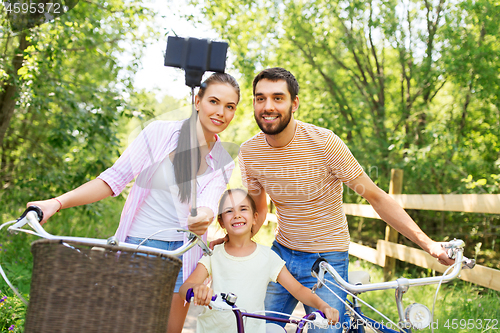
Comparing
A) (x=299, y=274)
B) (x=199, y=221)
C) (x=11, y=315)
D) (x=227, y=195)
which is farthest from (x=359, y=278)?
(x=11, y=315)

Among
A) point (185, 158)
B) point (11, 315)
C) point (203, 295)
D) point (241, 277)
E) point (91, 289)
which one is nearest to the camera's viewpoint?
point (91, 289)

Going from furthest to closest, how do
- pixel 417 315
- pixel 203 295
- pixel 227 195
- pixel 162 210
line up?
pixel 227 195
pixel 162 210
pixel 203 295
pixel 417 315

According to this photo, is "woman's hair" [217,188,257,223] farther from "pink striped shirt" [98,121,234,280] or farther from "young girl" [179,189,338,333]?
"pink striped shirt" [98,121,234,280]

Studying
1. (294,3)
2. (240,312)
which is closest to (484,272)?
(240,312)

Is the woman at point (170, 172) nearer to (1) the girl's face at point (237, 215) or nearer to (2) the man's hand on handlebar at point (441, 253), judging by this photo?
(1) the girl's face at point (237, 215)

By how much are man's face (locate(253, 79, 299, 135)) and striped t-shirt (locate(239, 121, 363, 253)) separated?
178mm

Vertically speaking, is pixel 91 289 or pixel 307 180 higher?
pixel 307 180

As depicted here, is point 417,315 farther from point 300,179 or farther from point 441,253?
point 300,179

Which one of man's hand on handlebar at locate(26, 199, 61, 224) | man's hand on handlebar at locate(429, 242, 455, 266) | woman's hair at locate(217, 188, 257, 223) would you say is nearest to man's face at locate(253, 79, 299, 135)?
woman's hair at locate(217, 188, 257, 223)

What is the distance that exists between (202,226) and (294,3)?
825 cm

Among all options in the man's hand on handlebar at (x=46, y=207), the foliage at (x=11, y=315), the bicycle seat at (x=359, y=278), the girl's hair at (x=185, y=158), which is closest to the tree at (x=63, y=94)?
the foliage at (x=11, y=315)

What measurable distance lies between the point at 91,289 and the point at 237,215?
127cm

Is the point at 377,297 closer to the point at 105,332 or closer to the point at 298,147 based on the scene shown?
the point at 298,147

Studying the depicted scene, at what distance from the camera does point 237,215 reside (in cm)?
260
